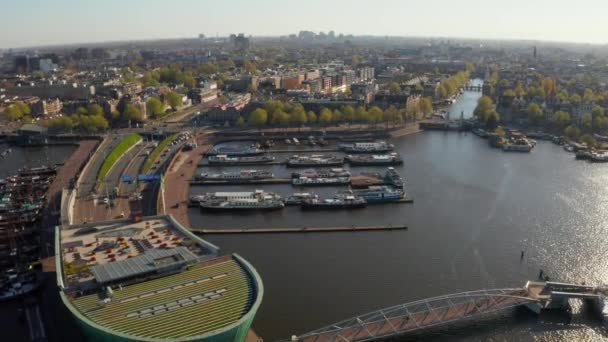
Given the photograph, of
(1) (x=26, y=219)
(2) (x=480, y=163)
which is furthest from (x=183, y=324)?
(2) (x=480, y=163)

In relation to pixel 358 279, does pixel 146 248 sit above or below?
above

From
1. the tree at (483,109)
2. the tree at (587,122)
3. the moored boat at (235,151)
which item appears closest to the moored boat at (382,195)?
the moored boat at (235,151)

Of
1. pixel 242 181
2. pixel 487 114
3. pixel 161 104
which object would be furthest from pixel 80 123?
pixel 487 114

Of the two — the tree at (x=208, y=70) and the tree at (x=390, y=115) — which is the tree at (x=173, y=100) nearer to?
the tree at (x=390, y=115)

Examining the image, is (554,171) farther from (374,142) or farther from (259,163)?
(259,163)

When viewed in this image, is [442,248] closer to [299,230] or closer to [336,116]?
[299,230]

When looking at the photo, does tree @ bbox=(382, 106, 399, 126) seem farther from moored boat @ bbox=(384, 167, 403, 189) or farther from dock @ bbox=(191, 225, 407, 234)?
dock @ bbox=(191, 225, 407, 234)

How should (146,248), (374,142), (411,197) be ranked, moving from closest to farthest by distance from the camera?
(146,248)
(411,197)
(374,142)
